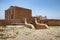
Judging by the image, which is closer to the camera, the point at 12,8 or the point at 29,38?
the point at 29,38

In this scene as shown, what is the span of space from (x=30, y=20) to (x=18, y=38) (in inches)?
398

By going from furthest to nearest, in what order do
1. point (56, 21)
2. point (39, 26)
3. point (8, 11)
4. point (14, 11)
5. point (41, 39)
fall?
point (8, 11)
point (14, 11)
point (56, 21)
point (39, 26)
point (41, 39)

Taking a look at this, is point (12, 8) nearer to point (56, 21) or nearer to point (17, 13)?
point (17, 13)

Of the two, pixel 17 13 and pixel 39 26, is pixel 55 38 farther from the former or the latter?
pixel 17 13

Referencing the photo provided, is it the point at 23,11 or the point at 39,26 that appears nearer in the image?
the point at 39,26

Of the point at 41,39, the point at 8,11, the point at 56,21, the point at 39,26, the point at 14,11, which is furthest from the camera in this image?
the point at 8,11

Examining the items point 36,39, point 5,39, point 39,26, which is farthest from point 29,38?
point 39,26

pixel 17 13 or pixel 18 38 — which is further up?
pixel 17 13

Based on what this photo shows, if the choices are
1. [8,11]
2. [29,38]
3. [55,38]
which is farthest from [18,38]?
[8,11]

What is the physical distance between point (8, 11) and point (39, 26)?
9391 millimetres

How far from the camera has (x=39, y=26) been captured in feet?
42.1

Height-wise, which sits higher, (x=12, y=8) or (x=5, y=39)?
(x=12, y=8)

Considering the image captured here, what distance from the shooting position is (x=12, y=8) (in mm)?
18766

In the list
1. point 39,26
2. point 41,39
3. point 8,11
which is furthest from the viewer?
point 8,11
